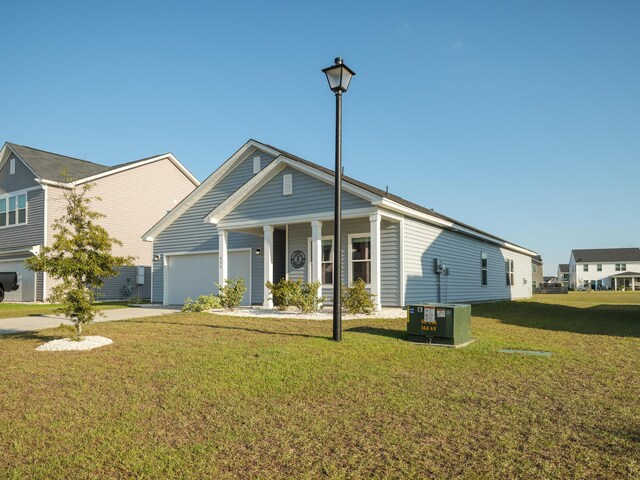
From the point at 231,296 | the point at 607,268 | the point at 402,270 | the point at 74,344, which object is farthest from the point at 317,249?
the point at 607,268

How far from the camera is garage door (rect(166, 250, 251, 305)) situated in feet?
63.1

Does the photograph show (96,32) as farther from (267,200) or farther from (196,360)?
(196,360)

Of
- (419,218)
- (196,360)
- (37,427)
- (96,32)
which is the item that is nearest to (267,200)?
(419,218)

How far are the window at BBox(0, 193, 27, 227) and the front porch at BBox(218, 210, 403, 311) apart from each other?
14.3 metres

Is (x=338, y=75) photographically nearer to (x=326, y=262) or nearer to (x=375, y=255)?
(x=375, y=255)

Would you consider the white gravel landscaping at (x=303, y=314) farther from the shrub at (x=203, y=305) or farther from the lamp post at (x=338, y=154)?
the lamp post at (x=338, y=154)

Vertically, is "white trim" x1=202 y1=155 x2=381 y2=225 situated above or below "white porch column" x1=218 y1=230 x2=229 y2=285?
above

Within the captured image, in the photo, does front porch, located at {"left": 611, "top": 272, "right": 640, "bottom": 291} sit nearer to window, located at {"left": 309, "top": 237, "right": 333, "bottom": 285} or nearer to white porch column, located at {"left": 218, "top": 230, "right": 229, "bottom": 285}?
window, located at {"left": 309, "top": 237, "right": 333, "bottom": 285}

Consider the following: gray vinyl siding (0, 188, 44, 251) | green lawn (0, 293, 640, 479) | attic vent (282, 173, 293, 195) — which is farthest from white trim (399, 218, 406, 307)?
gray vinyl siding (0, 188, 44, 251)

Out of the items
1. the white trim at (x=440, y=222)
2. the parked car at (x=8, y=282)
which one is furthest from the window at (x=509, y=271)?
the parked car at (x=8, y=282)

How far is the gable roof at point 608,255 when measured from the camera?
7656 centimetres

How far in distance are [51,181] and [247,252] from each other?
38.4 ft

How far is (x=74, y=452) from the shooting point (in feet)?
12.4

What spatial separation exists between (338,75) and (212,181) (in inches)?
483
